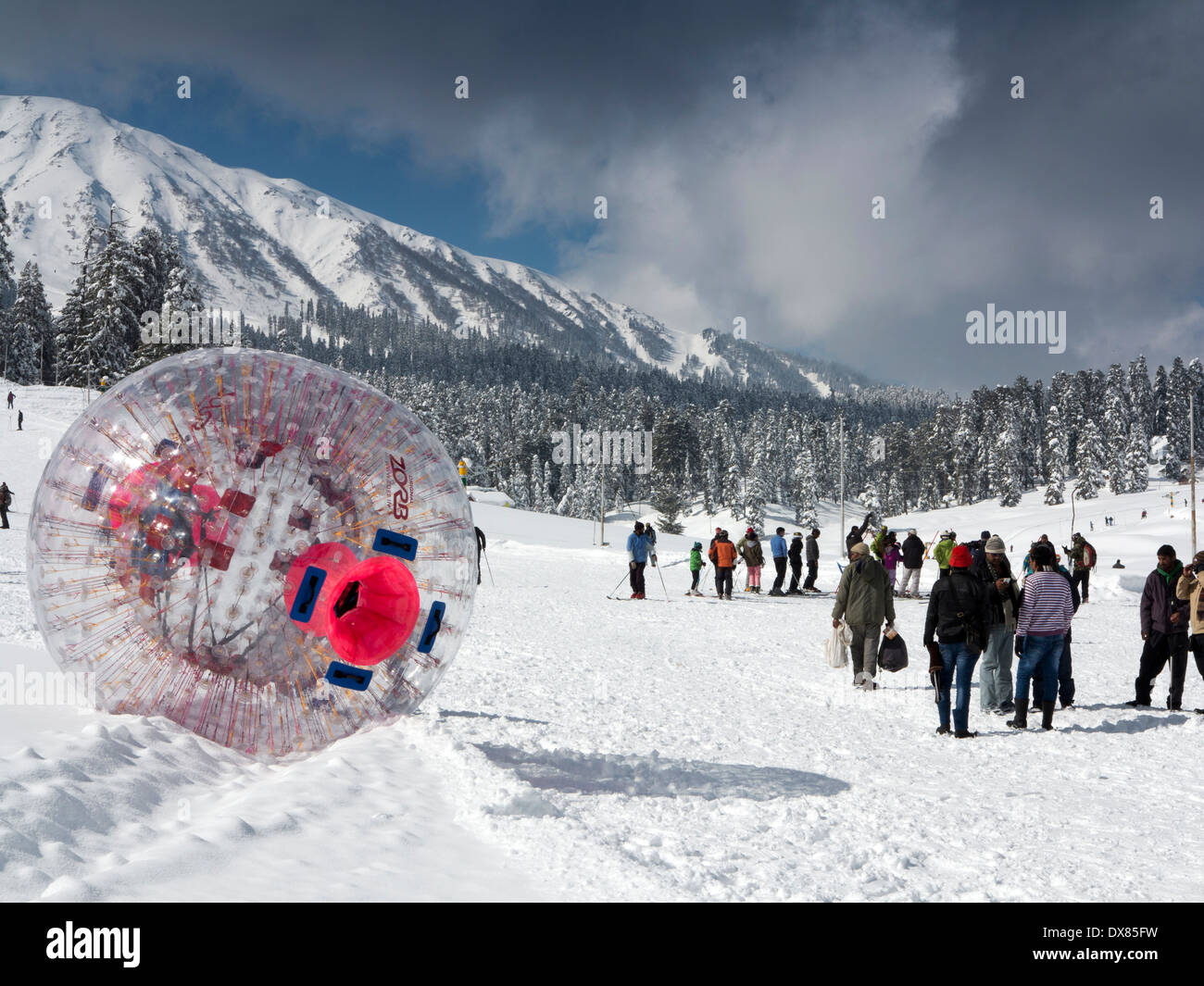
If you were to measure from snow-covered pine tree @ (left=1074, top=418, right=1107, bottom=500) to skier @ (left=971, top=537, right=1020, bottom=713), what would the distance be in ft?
264

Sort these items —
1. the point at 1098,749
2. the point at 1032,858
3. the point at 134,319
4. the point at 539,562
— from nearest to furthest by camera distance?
the point at 1032,858, the point at 1098,749, the point at 539,562, the point at 134,319

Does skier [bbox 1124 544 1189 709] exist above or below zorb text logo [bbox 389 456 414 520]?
below

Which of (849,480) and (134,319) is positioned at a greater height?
(134,319)

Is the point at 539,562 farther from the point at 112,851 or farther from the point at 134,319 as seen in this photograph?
the point at 134,319

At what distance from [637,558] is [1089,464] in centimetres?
7687

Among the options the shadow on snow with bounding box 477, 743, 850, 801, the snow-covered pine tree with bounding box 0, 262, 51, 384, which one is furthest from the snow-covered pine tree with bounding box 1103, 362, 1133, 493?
the snow-covered pine tree with bounding box 0, 262, 51, 384

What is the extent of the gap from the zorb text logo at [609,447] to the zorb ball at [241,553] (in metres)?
81.5

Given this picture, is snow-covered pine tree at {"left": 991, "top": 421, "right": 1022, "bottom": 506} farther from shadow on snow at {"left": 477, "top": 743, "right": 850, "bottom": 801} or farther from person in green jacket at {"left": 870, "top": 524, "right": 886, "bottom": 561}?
shadow on snow at {"left": 477, "top": 743, "right": 850, "bottom": 801}

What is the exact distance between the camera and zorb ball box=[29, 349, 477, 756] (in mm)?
4195

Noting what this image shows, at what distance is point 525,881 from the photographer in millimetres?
3430

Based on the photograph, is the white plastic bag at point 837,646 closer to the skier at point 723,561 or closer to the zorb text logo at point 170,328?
the skier at point 723,561

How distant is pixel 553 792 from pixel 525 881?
4.64 feet
